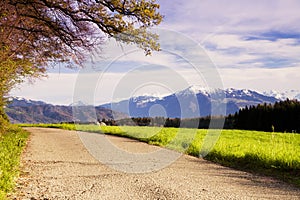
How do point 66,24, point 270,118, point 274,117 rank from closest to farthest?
point 66,24, point 274,117, point 270,118

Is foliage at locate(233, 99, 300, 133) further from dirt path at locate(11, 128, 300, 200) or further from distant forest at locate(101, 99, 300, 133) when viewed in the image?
dirt path at locate(11, 128, 300, 200)

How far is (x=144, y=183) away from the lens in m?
7.38

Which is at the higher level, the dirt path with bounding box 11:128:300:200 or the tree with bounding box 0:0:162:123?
the tree with bounding box 0:0:162:123

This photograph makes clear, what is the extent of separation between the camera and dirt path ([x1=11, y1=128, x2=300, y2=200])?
6.45m

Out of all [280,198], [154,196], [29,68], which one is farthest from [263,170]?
[29,68]

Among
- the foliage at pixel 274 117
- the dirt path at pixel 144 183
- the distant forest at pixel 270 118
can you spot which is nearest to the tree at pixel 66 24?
the dirt path at pixel 144 183

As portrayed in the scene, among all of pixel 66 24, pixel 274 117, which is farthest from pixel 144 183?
pixel 274 117

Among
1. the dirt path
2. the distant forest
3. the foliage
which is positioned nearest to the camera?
the dirt path

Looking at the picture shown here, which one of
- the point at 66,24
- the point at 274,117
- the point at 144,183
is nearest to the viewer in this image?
the point at 144,183

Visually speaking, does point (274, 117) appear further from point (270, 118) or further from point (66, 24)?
point (66, 24)

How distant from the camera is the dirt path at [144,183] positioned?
645cm

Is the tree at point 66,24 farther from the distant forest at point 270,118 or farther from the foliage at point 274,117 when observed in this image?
the foliage at point 274,117

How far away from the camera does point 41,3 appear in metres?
11.2

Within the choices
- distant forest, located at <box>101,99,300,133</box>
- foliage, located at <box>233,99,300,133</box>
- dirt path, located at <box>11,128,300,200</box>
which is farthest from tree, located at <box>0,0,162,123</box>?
foliage, located at <box>233,99,300,133</box>
